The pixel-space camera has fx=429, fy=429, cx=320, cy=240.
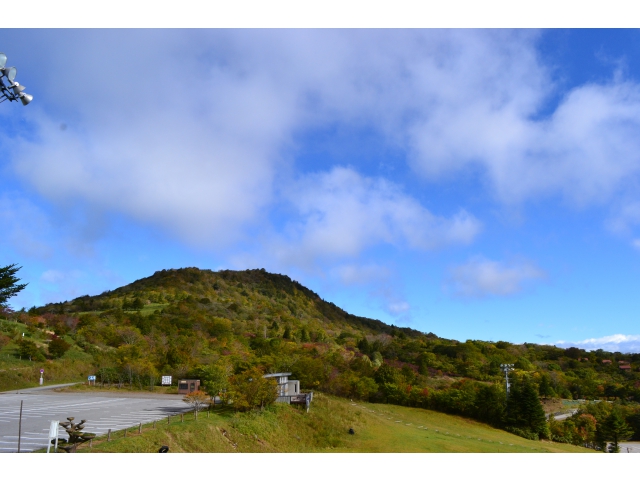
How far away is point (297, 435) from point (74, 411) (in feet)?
36.2

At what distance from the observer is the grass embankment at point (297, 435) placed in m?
14.7

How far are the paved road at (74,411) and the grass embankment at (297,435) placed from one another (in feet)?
6.71

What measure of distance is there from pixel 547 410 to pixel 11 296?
148 feet

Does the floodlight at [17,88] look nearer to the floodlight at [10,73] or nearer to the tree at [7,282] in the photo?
the floodlight at [10,73]

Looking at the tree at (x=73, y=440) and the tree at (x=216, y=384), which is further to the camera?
the tree at (x=216, y=384)

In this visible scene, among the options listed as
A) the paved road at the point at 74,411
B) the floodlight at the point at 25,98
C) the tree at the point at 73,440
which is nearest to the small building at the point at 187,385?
the paved road at the point at 74,411

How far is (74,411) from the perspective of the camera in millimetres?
21078

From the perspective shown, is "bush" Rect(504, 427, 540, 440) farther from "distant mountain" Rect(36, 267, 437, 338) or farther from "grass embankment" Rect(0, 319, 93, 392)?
"distant mountain" Rect(36, 267, 437, 338)

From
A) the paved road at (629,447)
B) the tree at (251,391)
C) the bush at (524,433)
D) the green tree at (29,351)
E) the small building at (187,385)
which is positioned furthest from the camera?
the green tree at (29,351)

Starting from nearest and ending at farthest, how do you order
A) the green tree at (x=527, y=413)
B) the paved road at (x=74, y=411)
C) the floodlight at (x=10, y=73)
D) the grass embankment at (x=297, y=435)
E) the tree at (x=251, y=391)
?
the floodlight at (x=10, y=73)
the paved road at (x=74, y=411)
the grass embankment at (x=297, y=435)
the tree at (x=251, y=391)
the green tree at (x=527, y=413)

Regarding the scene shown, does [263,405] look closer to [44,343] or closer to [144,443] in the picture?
[144,443]

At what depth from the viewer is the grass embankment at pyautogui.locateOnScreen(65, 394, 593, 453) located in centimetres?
1466

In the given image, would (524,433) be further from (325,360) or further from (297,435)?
(297,435)

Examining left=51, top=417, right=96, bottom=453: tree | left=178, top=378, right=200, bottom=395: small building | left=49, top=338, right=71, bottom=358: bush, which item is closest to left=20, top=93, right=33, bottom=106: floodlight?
left=51, top=417, right=96, bottom=453: tree
